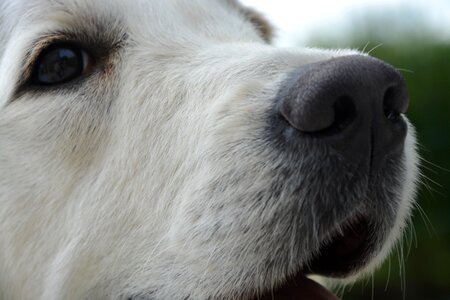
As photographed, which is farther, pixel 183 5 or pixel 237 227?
pixel 183 5

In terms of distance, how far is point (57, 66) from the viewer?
3172 millimetres

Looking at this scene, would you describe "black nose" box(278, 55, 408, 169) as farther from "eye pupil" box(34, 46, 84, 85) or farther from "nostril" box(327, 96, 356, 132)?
"eye pupil" box(34, 46, 84, 85)

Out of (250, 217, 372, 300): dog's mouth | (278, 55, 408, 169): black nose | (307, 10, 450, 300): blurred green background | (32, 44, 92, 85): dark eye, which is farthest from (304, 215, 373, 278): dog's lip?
(307, 10, 450, 300): blurred green background

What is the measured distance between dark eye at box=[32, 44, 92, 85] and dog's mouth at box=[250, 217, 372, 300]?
55.3 inches

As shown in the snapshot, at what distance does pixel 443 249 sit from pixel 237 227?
6392 millimetres

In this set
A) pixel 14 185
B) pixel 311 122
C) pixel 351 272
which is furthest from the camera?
pixel 14 185

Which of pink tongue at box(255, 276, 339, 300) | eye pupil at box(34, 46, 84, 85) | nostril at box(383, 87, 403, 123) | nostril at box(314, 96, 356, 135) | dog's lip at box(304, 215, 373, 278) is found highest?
nostril at box(383, 87, 403, 123)

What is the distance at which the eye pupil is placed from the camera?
315cm

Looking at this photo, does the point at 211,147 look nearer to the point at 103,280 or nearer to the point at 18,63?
the point at 103,280

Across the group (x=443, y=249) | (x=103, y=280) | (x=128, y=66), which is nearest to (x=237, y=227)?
(x=103, y=280)

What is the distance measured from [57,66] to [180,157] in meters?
0.82

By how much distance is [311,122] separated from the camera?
239 centimetres

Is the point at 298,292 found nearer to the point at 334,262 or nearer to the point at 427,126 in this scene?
the point at 334,262

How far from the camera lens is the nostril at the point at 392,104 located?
2.57m
